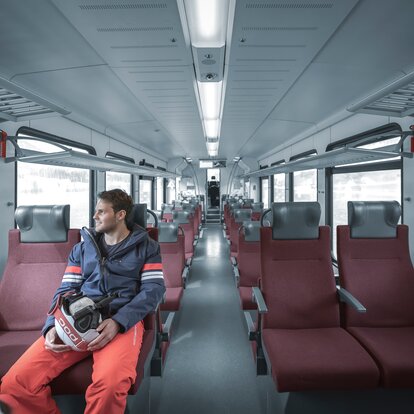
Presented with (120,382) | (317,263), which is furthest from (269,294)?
(120,382)

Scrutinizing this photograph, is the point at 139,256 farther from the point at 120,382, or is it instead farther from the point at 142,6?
the point at 142,6

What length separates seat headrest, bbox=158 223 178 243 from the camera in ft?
12.1

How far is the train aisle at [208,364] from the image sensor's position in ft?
7.12

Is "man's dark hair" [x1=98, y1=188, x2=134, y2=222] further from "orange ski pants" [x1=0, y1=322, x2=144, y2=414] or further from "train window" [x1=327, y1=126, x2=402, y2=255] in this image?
"train window" [x1=327, y1=126, x2=402, y2=255]

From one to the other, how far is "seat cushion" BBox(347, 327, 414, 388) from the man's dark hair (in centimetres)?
190

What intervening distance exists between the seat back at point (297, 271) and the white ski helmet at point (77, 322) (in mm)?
1243

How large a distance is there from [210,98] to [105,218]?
2.49 m

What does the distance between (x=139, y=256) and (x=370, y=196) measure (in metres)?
3.44

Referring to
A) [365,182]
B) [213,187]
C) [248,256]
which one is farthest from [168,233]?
[213,187]

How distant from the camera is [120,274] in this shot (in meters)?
1.95

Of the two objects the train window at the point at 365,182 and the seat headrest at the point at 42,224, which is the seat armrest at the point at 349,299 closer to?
the train window at the point at 365,182

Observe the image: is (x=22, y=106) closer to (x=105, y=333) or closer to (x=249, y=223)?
(x=105, y=333)

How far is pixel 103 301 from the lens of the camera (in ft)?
5.70

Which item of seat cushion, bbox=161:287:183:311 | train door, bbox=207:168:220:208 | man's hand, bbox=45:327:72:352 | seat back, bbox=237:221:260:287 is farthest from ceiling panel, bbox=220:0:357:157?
train door, bbox=207:168:220:208
